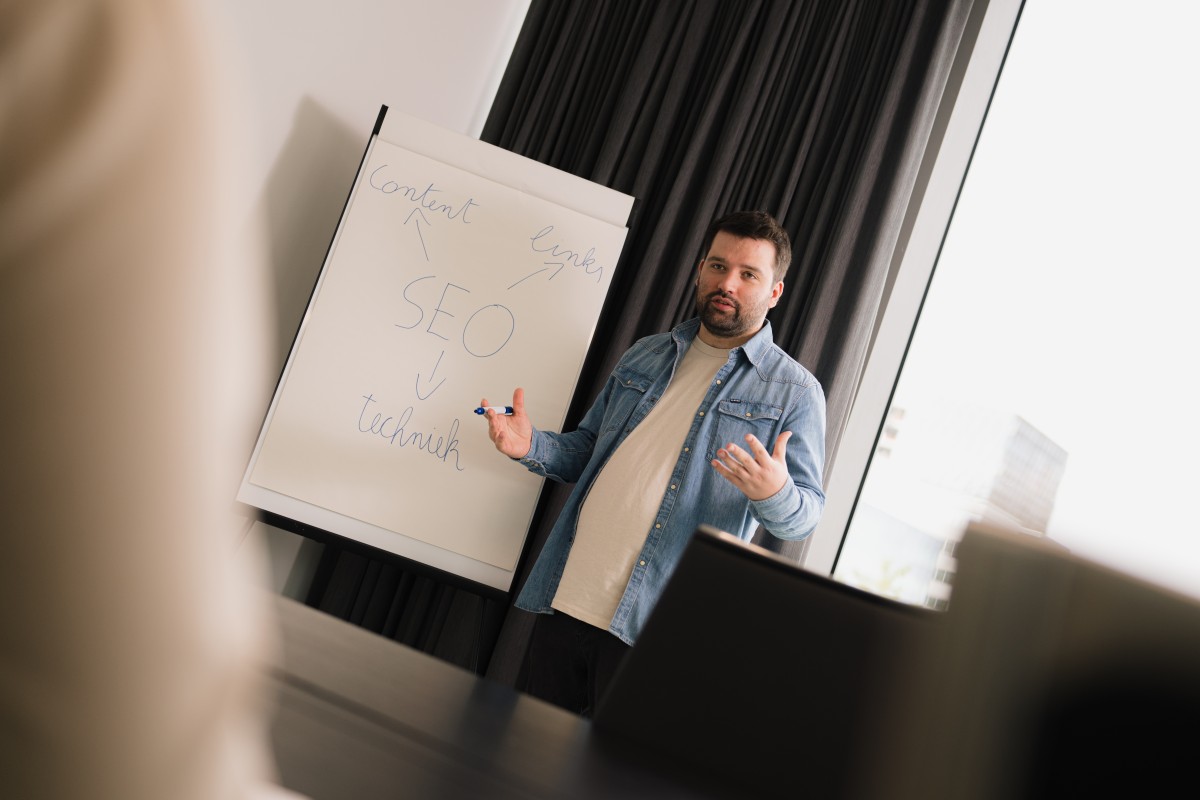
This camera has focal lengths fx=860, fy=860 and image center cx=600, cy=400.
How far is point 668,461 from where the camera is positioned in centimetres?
206

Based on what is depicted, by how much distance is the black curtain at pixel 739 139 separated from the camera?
2.57 m

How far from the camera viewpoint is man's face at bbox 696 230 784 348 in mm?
2156

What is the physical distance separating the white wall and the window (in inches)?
64.9

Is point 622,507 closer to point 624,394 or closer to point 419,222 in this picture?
point 624,394

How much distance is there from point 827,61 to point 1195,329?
1.32 metres

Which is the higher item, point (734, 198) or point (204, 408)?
point (734, 198)

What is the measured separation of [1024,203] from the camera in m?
2.63

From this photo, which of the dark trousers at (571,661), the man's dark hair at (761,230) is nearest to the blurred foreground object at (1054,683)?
the dark trousers at (571,661)

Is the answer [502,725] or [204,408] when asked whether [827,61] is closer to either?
[502,725]

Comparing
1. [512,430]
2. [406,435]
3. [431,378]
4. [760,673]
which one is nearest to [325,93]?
[431,378]

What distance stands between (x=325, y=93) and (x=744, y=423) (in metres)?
1.50

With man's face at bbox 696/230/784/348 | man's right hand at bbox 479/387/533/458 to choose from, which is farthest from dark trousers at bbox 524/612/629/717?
man's face at bbox 696/230/784/348

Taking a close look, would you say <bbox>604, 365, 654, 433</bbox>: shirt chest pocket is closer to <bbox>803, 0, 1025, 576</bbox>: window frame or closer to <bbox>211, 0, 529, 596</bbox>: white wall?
<bbox>803, 0, 1025, 576</bbox>: window frame

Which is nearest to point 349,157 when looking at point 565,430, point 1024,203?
point 565,430
